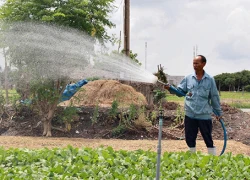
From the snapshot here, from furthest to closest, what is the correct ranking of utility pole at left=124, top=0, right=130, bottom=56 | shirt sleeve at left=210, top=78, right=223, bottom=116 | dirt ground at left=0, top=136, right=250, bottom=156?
utility pole at left=124, top=0, right=130, bottom=56, dirt ground at left=0, top=136, right=250, bottom=156, shirt sleeve at left=210, top=78, right=223, bottom=116

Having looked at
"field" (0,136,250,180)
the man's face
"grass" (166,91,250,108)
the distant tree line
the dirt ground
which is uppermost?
the distant tree line

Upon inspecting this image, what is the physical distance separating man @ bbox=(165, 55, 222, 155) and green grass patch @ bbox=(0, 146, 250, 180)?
2.79 ft

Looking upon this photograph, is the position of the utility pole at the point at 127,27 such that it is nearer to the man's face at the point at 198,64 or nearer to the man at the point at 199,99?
the man at the point at 199,99

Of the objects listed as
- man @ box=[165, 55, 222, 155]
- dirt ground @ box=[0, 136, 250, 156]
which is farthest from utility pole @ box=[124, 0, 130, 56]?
man @ box=[165, 55, 222, 155]

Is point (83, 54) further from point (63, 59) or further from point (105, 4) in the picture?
point (105, 4)

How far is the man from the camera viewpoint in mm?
6254

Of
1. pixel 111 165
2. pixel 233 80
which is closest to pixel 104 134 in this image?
pixel 111 165

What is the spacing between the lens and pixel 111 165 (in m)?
5.02

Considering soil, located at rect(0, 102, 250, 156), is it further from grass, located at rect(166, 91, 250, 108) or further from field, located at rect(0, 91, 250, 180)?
grass, located at rect(166, 91, 250, 108)

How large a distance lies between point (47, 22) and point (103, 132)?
9.67 feet

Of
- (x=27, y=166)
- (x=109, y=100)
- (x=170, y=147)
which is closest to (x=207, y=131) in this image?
(x=170, y=147)

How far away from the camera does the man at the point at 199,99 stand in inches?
246

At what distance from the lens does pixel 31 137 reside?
960 centimetres

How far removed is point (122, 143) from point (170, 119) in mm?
2681
